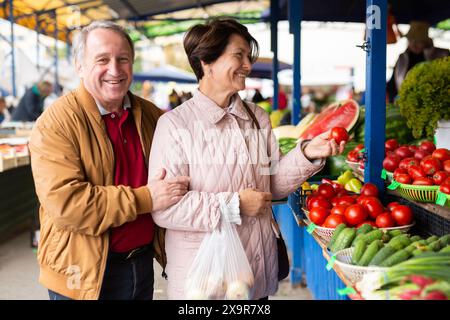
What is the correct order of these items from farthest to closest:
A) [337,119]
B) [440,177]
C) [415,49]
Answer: [415,49] → [337,119] → [440,177]

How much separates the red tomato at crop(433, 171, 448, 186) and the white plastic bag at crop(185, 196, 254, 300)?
98 centimetres

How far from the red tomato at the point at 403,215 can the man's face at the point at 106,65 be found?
1.43 m

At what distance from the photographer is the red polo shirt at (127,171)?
7.61 ft

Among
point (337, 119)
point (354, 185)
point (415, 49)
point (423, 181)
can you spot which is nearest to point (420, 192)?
point (423, 181)

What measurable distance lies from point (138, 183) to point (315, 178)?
196 centimetres

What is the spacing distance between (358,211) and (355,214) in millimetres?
22

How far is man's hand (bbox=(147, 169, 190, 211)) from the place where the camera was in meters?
2.08

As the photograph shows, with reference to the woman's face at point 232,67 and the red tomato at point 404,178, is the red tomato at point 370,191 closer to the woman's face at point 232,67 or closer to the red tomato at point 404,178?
the red tomato at point 404,178

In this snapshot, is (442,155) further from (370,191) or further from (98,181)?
(98,181)

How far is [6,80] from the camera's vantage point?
1542cm

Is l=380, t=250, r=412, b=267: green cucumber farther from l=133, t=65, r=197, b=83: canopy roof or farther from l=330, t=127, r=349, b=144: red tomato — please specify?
l=133, t=65, r=197, b=83: canopy roof

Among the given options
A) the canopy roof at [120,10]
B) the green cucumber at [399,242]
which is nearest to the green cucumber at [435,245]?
the green cucumber at [399,242]

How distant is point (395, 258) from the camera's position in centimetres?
186
